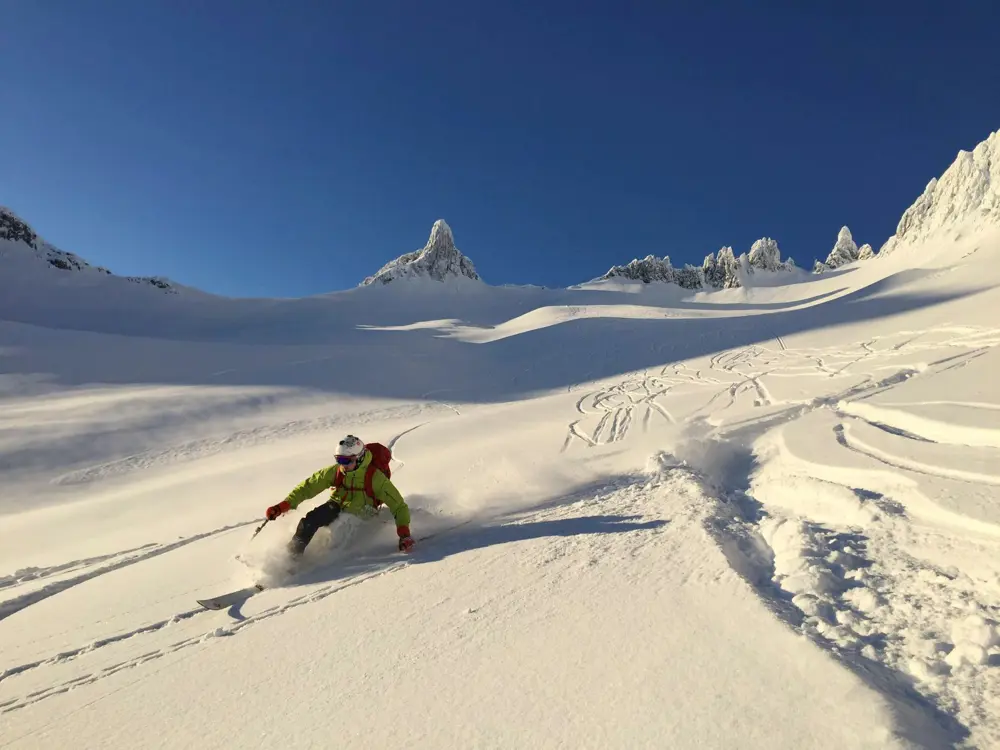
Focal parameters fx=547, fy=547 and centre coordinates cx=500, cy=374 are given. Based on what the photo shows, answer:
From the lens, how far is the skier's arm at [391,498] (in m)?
4.72

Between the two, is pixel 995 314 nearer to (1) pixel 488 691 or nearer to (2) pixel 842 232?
(1) pixel 488 691

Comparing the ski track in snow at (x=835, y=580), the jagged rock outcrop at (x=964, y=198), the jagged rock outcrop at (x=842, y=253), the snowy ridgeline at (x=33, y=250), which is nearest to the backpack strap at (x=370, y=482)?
the ski track in snow at (x=835, y=580)

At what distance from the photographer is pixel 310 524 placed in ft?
15.2

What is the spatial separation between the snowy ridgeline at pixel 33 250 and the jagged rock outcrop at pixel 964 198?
242 feet

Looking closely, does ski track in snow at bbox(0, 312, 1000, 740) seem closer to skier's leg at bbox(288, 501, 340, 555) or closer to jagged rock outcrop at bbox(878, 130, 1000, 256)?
skier's leg at bbox(288, 501, 340, 555)

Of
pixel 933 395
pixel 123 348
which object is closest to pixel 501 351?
pixel 123 348

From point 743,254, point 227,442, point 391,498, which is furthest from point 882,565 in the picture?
point 743,254

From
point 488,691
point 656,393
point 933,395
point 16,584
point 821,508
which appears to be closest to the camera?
point 488,691

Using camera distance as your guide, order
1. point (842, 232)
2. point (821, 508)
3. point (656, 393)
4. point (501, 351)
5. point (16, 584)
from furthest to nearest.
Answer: point (842, 232) → point (501, 351) → point (656, 393) → point (16, 584) → point (821, 508)

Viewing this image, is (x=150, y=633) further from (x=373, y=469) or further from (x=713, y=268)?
(x=713, y=268)

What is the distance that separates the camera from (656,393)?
14125 mm

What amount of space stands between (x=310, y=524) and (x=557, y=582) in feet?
7.28

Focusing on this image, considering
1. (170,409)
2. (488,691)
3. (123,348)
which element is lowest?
(488,691)

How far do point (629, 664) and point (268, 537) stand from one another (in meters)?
3.82
